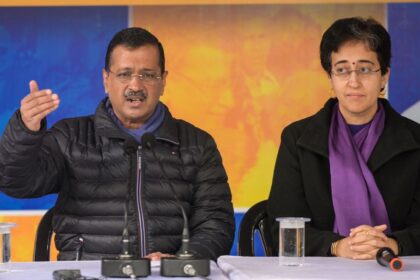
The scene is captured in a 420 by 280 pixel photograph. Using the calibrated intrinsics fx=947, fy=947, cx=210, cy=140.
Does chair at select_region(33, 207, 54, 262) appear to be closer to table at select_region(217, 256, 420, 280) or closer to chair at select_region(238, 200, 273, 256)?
chair at select_region(238, 200, 273, 256)

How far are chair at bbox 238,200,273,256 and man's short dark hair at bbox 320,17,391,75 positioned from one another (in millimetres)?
659

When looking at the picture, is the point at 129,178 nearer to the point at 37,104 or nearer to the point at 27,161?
the point at 27,161

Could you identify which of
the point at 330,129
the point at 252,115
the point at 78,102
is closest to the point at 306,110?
the point at 252,115

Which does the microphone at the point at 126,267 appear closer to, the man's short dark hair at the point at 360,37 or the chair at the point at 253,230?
the chair at the point at 253,230

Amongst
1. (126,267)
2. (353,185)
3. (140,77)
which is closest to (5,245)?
(126,267)

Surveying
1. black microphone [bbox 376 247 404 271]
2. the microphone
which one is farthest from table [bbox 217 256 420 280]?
the microphone

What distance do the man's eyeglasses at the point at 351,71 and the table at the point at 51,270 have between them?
1.08 m

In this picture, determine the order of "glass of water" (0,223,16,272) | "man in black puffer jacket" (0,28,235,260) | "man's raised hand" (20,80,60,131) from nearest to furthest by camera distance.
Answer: "glass of water" (0,223,16,272) < "man's raised hand" (20,80,60,131) < "man in black puffer jacket" (0,28,235,260)

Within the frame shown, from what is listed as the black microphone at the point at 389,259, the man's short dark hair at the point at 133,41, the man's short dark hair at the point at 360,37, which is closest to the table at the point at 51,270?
the black microphone at the point at 389,259

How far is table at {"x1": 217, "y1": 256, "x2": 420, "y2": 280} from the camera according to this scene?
9.46 ft

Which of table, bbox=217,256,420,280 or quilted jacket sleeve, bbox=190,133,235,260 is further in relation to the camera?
quilted jacket sleeve, bbox=190,133,235,260

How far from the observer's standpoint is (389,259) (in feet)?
10.0

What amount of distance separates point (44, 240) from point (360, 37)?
153 centimetres

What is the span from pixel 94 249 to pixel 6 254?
79 centimetres
